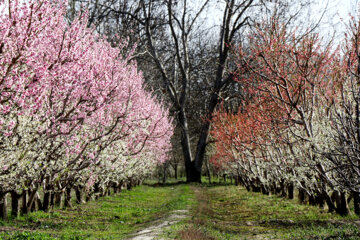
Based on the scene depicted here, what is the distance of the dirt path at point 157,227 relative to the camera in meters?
7.77

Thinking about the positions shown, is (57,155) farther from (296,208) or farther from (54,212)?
(296,208)

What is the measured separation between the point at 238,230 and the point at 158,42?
75.4 ft

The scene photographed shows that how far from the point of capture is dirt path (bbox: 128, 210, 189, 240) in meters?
7.77

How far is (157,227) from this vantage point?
9141 mm

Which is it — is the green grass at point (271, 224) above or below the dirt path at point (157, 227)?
below

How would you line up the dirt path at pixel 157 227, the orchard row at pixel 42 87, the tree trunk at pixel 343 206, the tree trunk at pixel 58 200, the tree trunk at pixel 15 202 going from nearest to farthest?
the orchard row at pixel 42 87
the dirt path at pixel 157 227
the tree trunk at pixel 343 206
the tree trunk at pixel 15 202
the tree trunk at pixel 58 200

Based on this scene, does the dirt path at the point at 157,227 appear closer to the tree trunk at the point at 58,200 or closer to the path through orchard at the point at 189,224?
the path through orchard at the point at 189,224

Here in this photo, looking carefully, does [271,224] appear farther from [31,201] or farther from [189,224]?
[31,201]

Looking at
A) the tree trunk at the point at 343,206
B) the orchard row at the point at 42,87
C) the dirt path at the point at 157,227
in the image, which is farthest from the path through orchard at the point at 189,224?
→ the orchard row at the point at 42,87

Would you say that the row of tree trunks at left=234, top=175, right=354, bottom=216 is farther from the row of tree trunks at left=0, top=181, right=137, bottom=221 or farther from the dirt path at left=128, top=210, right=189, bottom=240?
the row of tree trunks at left=0, top=181, right=137, bottom=221

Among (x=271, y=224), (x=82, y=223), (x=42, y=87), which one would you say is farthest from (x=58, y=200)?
(x=271, y=224)

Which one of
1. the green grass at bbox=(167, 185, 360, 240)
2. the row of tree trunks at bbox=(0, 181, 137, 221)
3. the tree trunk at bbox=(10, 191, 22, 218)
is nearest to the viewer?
the green grass at bbox=(167, 185, 360, 240)

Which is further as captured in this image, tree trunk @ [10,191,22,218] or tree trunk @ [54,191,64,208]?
tree trunk @ [54,191,64,208]

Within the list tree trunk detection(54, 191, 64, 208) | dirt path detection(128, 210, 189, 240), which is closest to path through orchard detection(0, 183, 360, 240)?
dirt path detection(128, 210, 189, 240)
